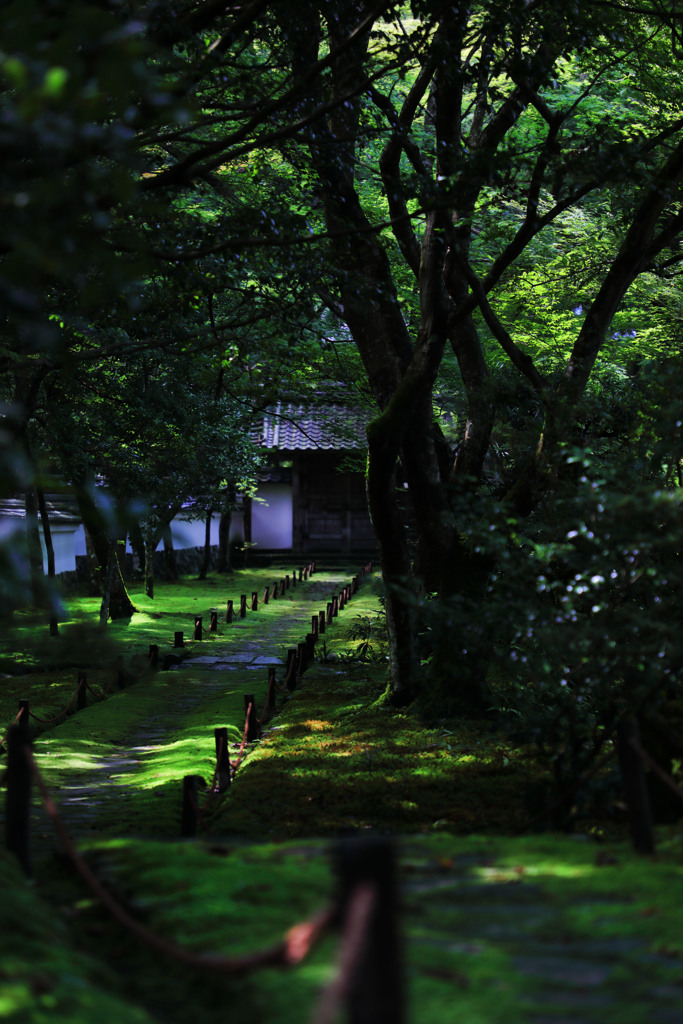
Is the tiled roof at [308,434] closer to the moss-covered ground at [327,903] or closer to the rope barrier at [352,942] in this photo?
the moss-covered ground at [327,903]

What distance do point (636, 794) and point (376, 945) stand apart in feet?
7.94

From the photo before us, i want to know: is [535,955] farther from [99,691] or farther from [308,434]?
[308,434]

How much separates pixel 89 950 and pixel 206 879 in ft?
1.77

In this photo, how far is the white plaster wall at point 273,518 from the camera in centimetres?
3416

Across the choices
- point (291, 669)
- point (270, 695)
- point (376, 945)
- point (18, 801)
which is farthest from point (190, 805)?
point (291, 669)

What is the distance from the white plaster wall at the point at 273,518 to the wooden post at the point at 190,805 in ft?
91.2

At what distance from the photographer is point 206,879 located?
379 cm

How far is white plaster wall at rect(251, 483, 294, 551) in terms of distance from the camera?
34.2 m

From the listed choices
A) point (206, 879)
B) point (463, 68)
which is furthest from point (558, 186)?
point (206, 879)

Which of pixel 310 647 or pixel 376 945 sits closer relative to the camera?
pixel 376 945

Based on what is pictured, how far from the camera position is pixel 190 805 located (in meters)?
6.18

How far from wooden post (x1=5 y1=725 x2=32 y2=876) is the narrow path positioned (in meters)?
1.71

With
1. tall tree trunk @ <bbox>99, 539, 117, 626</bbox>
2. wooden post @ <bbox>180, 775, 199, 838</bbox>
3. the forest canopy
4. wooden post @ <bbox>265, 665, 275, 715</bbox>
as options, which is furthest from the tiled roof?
wooden post @ <bbox>180, 775, 199, 838</bbox>

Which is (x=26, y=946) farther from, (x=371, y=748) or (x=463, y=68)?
(x=463, y=68)
